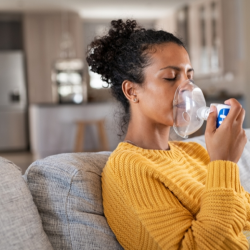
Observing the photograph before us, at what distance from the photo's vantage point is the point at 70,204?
1092 mm

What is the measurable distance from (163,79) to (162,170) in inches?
10.3

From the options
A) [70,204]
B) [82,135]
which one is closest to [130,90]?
[70,204]

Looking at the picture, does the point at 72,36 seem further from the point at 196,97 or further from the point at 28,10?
the point at 196,97

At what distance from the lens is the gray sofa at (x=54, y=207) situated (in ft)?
3.16

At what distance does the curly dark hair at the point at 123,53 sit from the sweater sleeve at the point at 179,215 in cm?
35

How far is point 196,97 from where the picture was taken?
3.77 feet

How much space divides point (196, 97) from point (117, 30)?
1.34ft

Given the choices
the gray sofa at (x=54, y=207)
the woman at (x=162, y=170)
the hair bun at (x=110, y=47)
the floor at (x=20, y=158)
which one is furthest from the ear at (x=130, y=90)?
the floor at (x=20, y=158)

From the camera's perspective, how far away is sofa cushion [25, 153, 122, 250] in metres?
1.07

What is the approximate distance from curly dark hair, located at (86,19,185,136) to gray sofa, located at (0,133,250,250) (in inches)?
11.8

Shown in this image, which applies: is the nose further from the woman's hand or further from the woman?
the woman's hand

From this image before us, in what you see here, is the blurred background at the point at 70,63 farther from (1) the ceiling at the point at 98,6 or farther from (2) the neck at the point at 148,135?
(2) the neck at the point at 148,135

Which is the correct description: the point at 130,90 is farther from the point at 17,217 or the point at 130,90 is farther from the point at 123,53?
the point at 17,217

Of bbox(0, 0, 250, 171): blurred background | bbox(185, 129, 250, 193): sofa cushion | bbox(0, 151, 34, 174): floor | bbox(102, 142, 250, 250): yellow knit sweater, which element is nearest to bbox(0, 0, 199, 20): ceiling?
bbox(0, 0, 250, 171): blurred background
